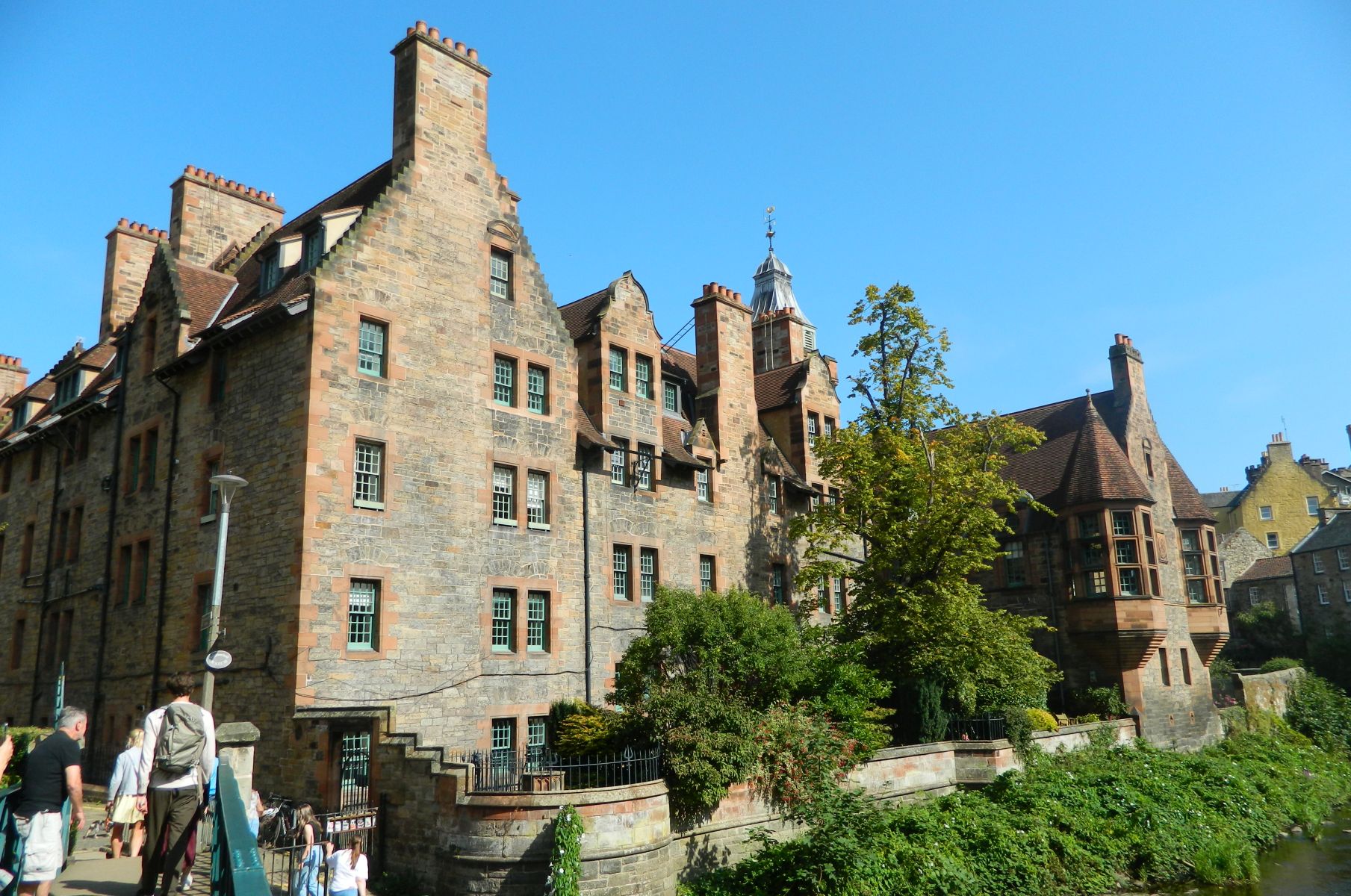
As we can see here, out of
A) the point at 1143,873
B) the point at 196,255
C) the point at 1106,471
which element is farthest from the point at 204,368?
the point at 1106,471

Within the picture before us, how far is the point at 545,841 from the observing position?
56.4ft

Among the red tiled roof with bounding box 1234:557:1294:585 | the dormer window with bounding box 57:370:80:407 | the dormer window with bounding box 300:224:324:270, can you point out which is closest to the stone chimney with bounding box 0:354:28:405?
the dormer window with bounding box 57:370:80:407

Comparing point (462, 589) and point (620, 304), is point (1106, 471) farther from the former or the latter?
point (462, 589)

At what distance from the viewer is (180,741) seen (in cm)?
976

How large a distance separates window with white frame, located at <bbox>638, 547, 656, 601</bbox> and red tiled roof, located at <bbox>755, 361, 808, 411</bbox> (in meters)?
Answer: 9.09

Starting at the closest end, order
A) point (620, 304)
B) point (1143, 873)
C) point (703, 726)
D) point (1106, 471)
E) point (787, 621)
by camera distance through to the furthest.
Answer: point (703, 726), point (787, 621), point (1143, 873), point (620, 304), point (1106, 471)

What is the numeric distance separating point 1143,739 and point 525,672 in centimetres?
2303

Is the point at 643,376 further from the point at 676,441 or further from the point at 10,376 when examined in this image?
the point at 10,376

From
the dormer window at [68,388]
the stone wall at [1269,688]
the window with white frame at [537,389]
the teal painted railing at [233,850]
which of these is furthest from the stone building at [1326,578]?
the teal painted railing at [233,850]

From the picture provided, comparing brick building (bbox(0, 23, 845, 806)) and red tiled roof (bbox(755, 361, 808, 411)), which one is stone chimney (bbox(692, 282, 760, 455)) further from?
red tiled roof (bbox(755, 361, 808, 411))

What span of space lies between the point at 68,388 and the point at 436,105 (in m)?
18.6

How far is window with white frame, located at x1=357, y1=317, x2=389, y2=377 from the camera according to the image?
75.8 feet

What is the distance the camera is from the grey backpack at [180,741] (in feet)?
32.0

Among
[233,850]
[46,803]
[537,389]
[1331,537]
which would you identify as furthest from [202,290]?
[1331,537]
